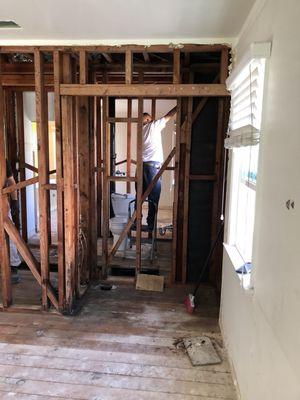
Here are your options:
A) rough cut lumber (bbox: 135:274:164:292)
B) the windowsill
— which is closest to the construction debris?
the windowsill

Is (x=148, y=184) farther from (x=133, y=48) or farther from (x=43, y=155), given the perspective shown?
(x=133, y=48)

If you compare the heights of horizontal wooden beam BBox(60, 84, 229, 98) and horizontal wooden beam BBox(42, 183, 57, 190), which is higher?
horizontal wooden beam BBox(60, 84, 229, 98)

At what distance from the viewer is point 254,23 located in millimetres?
2051

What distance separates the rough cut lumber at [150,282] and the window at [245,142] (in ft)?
4.81

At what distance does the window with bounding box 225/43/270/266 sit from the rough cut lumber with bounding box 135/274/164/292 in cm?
147

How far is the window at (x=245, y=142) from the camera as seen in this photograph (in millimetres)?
1841

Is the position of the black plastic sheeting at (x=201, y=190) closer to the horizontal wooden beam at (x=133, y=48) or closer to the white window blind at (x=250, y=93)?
the horizontal wooden beam at (x=133, y=48)

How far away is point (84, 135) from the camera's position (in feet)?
12.4

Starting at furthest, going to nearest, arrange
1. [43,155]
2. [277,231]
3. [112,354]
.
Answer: [43,155]
[112,354]
[277,231]

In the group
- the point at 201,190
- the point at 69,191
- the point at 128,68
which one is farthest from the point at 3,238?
the point at 201,190

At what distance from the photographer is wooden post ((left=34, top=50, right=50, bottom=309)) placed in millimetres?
3010

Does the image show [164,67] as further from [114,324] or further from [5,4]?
[114,324]

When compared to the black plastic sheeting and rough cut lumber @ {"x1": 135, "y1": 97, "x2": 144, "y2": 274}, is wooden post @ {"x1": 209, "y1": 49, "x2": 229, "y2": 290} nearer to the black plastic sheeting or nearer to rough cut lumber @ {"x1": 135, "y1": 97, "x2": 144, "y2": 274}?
the black plastic sheeting

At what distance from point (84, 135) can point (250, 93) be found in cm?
220
